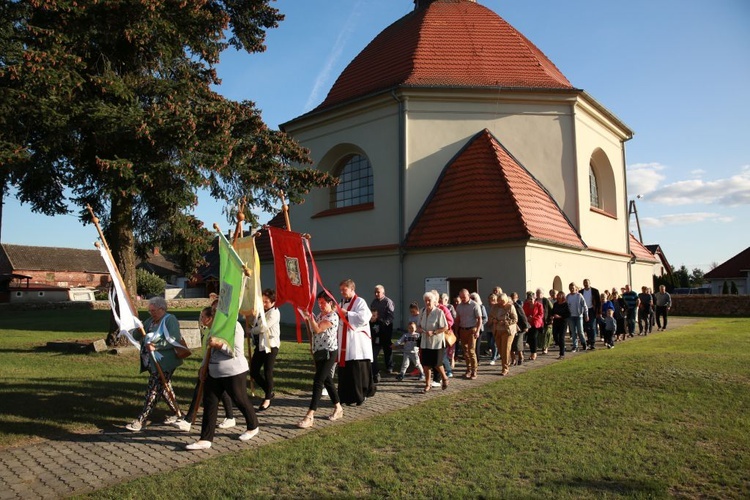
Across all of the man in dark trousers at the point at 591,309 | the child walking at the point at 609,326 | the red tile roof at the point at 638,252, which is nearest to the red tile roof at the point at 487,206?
the man in dark trousers at the point at 591,309

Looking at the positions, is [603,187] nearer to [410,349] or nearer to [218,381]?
[410,349]

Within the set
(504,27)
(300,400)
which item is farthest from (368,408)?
(504,27)

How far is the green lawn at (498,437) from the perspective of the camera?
4.85 meters

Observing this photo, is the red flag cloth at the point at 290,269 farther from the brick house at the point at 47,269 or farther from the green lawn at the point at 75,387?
the brick house at the point at 47,269

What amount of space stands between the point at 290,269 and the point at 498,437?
3.70m

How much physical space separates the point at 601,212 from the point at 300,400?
16.8m

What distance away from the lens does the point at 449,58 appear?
20.2 m

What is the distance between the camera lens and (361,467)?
5.37m

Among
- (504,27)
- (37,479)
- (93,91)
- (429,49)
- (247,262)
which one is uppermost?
(504,27)

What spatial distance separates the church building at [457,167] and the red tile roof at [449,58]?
72 millimetres

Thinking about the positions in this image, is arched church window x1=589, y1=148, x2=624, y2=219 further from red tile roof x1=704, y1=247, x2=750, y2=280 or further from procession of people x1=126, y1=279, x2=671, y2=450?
red tile roof x1=704, y1=247, x2=750, y2=280

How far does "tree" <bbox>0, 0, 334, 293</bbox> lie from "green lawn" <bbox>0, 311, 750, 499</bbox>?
14.6 feet

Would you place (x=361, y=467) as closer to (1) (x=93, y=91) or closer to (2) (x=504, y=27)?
(1) (x=93, y=91)

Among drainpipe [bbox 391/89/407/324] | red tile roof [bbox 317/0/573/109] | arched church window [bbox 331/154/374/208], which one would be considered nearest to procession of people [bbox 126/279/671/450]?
drainpipe [bbox 391/89/407/324]
